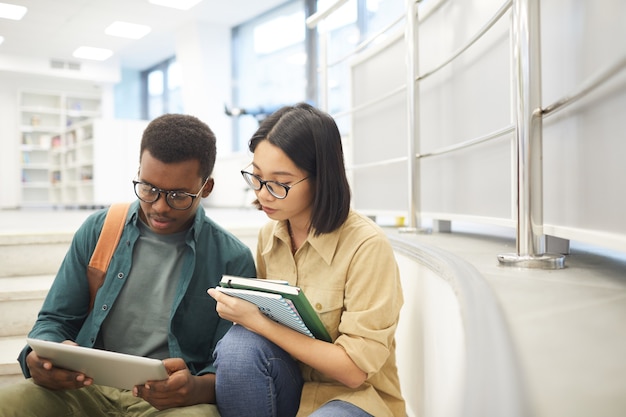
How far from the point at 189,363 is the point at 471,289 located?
0.69 metres

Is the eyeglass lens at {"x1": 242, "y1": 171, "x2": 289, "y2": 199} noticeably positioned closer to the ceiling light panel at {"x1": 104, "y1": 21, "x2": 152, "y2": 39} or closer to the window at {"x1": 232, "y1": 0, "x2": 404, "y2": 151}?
the window at {"x1": 232, "y1": 0, "x2": 404, "y2": 151}

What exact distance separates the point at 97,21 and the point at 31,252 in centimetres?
666

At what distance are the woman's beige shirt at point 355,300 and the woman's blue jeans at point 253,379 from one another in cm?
5

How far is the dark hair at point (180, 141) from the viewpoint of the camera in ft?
3.68

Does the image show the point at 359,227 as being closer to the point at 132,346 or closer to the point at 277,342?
the point at 277,342

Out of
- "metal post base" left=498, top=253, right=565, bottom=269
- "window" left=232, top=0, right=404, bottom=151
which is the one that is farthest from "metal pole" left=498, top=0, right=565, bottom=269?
"window" left=232, top=0, right=404, bottom=151

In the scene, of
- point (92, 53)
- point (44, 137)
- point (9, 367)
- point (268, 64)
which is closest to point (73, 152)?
point (44, 137)

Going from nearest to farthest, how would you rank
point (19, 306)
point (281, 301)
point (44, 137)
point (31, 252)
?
point (281, 301) < point (19, 306) < point (31, 252) < point (44, 137)

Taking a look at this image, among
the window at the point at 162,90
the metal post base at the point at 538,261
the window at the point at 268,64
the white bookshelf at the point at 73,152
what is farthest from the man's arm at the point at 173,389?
the window at the point at 162,90

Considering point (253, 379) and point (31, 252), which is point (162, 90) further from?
point (253, 379)

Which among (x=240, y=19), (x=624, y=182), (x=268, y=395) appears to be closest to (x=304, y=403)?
(x=268, y=395)

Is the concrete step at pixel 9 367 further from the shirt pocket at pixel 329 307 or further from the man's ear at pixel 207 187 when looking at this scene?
the shirt pocket at pixel 329 307

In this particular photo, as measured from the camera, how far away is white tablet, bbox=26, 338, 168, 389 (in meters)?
0.90

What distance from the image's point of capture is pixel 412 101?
1.68 metres
